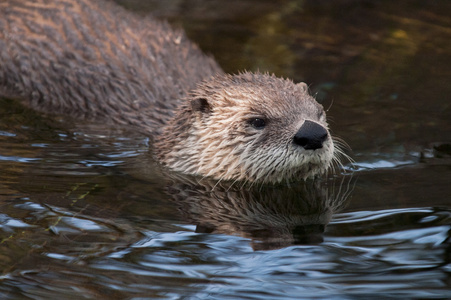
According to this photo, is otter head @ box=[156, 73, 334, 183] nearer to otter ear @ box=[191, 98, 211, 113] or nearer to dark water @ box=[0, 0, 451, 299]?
otter ear @ box=[191, 98, 211, 113]

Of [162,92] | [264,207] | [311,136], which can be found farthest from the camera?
[162,92]

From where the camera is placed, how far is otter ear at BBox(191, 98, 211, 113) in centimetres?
600

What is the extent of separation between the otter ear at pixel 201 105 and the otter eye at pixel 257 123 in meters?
0.48

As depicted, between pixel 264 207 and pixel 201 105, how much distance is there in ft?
3.71

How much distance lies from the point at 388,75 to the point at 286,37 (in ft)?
5.54

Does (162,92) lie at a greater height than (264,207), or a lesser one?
greater

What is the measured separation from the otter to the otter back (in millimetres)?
11

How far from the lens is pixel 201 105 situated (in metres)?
6.02

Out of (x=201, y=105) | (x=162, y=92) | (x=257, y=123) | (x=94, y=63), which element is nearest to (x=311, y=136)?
(x=257, y=123)

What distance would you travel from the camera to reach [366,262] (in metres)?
4.24

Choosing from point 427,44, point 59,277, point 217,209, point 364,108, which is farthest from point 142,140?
point 427,44

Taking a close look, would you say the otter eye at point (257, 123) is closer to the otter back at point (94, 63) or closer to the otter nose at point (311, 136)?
the otter nose at point (311, 136)

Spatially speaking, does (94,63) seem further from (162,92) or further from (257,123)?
(257,123)

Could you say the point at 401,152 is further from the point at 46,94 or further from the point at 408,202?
the point at 46,94
